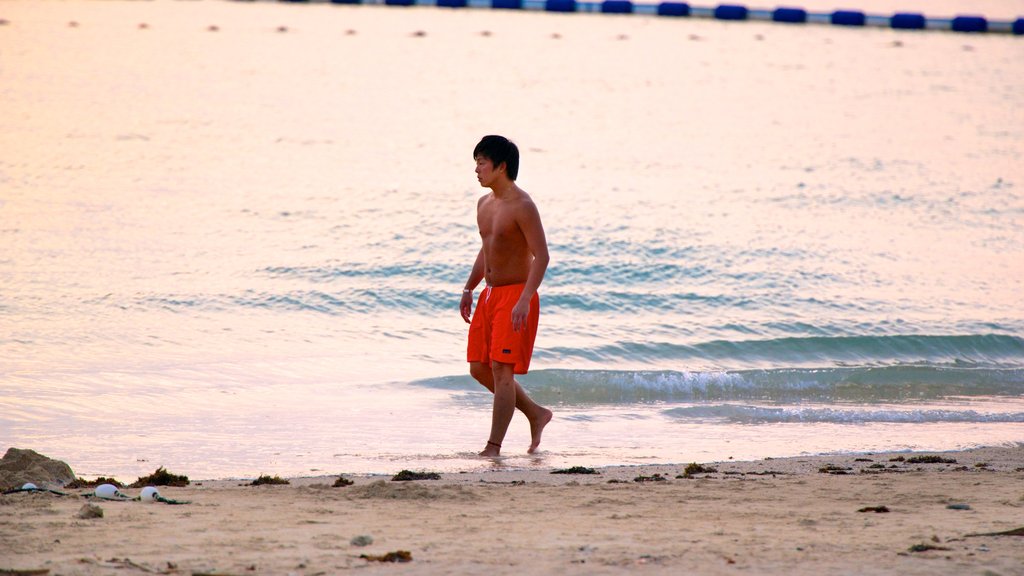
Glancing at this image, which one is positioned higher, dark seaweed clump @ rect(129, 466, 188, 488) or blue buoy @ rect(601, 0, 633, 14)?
blue buoy @ rect(601, 0, 633, 14)

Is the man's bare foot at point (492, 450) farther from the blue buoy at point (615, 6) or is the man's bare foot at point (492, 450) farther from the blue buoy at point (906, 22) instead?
the blue buoy at point (906, 22)

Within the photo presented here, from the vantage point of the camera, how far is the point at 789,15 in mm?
58000

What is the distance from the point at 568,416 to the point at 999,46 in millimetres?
47321

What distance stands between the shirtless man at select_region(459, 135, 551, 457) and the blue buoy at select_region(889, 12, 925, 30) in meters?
54.6

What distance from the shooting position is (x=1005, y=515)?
4.57 meters

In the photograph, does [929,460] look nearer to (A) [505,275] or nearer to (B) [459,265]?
(A) [505,275]

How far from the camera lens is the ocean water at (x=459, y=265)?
23.9 ft

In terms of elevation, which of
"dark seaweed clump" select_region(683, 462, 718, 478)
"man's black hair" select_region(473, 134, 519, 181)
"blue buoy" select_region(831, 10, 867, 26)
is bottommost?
"dark seaweed clump" select_region(683, 462, 718, 478)

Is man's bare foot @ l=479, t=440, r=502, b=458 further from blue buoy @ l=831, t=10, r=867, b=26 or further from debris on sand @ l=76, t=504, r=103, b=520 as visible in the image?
blue buoy @ l=831, t=10, r=867, b=26

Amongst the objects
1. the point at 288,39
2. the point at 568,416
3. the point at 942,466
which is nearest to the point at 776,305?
the point at 568,416

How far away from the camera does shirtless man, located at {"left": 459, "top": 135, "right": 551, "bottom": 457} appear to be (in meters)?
6.05

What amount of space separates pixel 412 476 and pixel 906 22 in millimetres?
56167

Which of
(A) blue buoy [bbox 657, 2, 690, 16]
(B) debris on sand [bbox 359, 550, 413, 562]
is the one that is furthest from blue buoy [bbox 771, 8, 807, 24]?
(B) debris on sand [bbox 359, 550, 413, 562]

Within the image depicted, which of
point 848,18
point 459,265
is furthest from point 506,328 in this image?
point 848,18
